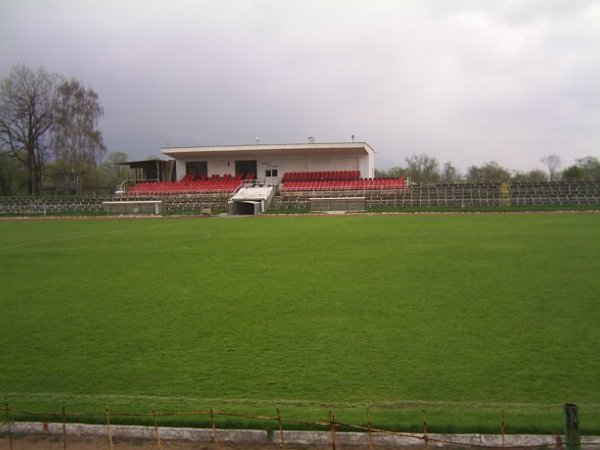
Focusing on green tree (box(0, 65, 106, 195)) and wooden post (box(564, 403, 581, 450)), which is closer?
wooden post (box(564, 403, 581, 450))

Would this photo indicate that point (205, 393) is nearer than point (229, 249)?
Yes

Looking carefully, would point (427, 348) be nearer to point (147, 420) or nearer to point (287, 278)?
point (147, 420)

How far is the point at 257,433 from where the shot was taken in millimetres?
4117

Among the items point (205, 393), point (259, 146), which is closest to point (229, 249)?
point (205, 393)

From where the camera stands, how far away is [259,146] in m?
50.1

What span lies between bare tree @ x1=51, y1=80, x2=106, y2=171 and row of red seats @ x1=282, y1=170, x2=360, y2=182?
895 inches

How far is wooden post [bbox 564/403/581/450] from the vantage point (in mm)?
2977

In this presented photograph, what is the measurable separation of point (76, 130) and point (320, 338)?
56.5 m

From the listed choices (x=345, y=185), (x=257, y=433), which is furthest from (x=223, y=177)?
(x=257, y=433)

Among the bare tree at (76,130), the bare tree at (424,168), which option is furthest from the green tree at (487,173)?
the bare tree at (76,130)

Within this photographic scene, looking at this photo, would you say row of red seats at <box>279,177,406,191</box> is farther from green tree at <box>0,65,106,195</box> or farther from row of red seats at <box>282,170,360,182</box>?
green tree at <box>0,65,106,195</box>

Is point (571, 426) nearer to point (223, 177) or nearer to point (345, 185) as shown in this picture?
point (345, 185)

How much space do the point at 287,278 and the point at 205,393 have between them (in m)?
6.29

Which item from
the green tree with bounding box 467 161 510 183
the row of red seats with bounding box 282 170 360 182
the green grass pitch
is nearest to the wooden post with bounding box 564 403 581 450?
the green grass pitch
